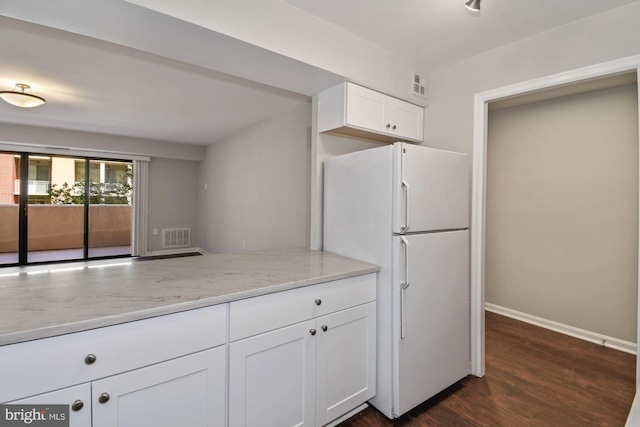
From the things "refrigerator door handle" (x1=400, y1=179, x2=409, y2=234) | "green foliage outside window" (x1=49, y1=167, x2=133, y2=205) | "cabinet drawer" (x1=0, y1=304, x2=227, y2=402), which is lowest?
"cabinet drawer" (x1=0, y1=304, x2=227, y2=402)

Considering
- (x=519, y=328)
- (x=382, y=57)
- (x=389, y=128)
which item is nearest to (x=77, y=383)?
(x=389, y=128)

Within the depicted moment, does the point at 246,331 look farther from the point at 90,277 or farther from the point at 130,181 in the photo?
the point at 130,181

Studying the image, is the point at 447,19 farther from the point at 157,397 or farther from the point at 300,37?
the point at 157,397

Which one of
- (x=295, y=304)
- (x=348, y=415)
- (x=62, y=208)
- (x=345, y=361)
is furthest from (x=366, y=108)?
(x=62, y=208)

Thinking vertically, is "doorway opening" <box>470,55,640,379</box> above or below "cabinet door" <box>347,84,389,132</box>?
below

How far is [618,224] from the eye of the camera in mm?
2611

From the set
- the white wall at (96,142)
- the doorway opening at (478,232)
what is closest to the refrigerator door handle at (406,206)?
the doorway opening at (478,232)

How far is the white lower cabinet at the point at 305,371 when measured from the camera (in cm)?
133

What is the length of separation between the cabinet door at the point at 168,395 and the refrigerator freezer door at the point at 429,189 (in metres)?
1.18

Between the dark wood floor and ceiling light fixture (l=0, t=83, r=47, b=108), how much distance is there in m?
4.26

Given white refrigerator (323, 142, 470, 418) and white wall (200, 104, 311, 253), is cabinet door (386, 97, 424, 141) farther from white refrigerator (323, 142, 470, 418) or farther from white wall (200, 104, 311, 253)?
white wall (200, 104, 311, 253)

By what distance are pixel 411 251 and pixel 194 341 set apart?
1228 millimetres

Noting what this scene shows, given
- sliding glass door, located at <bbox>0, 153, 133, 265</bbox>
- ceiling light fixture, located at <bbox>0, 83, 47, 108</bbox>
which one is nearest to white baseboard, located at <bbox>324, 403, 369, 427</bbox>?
ceiling light fixture, located at <bbox>0, 83, 47, 108</bbox>

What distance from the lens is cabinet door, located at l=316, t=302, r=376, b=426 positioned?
1.59m
